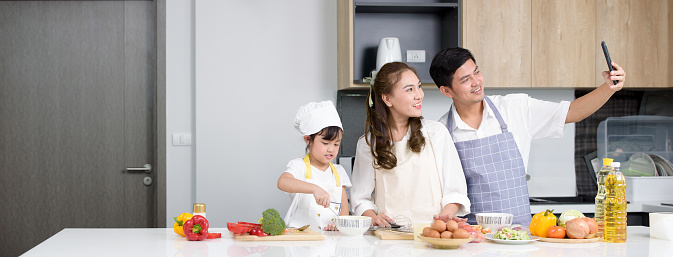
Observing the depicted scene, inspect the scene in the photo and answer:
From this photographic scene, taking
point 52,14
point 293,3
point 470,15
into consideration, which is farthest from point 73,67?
point 470,15

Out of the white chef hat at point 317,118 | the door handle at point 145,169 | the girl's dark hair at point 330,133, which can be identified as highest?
the white chef hat at point 317,118

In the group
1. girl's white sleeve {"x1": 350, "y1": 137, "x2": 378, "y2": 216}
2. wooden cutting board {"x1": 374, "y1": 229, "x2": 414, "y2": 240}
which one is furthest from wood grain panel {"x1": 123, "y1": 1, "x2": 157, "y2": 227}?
wooden cutting board {"x1": 374, "y1": 229, "x2": 414, "y2": 240}

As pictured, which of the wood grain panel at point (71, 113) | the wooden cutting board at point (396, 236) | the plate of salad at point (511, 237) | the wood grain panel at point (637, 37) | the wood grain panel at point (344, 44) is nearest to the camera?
the plate of salad at point (511, 237)

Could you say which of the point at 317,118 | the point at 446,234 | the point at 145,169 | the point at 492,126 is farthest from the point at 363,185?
the point at 145,169

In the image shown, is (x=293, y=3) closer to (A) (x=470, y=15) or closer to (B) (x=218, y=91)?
(B) (x=218, y=91)

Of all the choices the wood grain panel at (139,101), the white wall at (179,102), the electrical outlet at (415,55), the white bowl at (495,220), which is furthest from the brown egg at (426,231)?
the wood grain panel at (139,101)

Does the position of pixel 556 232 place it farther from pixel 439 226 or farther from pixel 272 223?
pixel 272 223

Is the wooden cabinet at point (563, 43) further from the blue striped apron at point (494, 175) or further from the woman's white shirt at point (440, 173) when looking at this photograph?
the woman's white shirt at point (440, 173)

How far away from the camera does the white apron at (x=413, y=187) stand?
88.0 inches

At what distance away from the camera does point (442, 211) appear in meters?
2.21

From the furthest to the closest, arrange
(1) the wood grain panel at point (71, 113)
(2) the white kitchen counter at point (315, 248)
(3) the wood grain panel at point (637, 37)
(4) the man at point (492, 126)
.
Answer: (1) the wood grain panel at point (71, 113)
(3) the wood grain panel at point (637, 37)
(4) the man at point (492, 126)
(2) the white kitchen counter at point (315, 248)

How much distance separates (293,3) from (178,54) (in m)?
0.68

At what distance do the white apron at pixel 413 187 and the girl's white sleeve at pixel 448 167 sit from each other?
2 centimetres

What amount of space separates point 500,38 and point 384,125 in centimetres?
144
